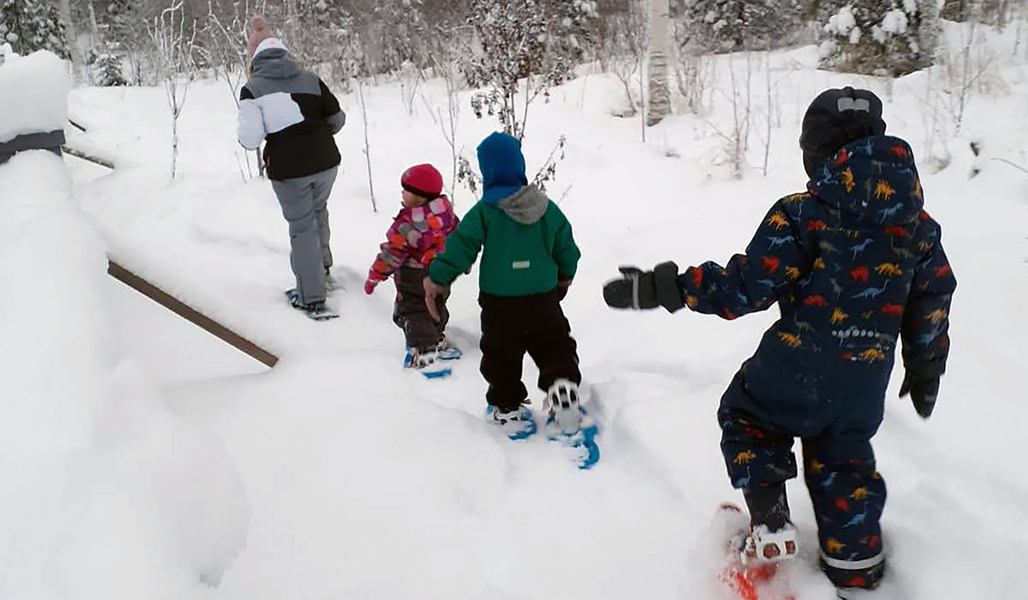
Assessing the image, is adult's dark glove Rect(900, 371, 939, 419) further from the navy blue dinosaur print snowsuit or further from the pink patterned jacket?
the pink patterned jacket

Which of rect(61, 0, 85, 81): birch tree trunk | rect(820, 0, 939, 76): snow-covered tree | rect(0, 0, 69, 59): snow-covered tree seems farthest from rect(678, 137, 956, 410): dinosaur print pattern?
rect(0, 0, 69, 59): snow-covered tree

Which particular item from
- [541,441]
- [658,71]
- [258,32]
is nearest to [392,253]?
[541,441]

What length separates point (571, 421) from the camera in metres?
2.93

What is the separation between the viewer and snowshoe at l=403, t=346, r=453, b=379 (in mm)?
3771

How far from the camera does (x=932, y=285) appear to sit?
1892mm

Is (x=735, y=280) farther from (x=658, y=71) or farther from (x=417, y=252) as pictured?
(x=658, y=71)

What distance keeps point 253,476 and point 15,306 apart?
905 millimetres

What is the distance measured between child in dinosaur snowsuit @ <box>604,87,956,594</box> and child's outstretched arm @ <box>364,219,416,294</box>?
6.82ft

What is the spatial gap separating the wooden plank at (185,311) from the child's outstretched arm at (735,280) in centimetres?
178

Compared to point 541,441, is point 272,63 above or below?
above

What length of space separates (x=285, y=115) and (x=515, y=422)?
235cm

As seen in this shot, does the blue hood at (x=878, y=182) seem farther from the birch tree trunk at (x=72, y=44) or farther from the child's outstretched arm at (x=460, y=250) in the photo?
the birch tree trunk at (x=72, y=44)

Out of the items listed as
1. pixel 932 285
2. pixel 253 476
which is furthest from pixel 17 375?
pixel 932 285

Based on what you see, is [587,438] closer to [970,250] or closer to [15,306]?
[15,306]
